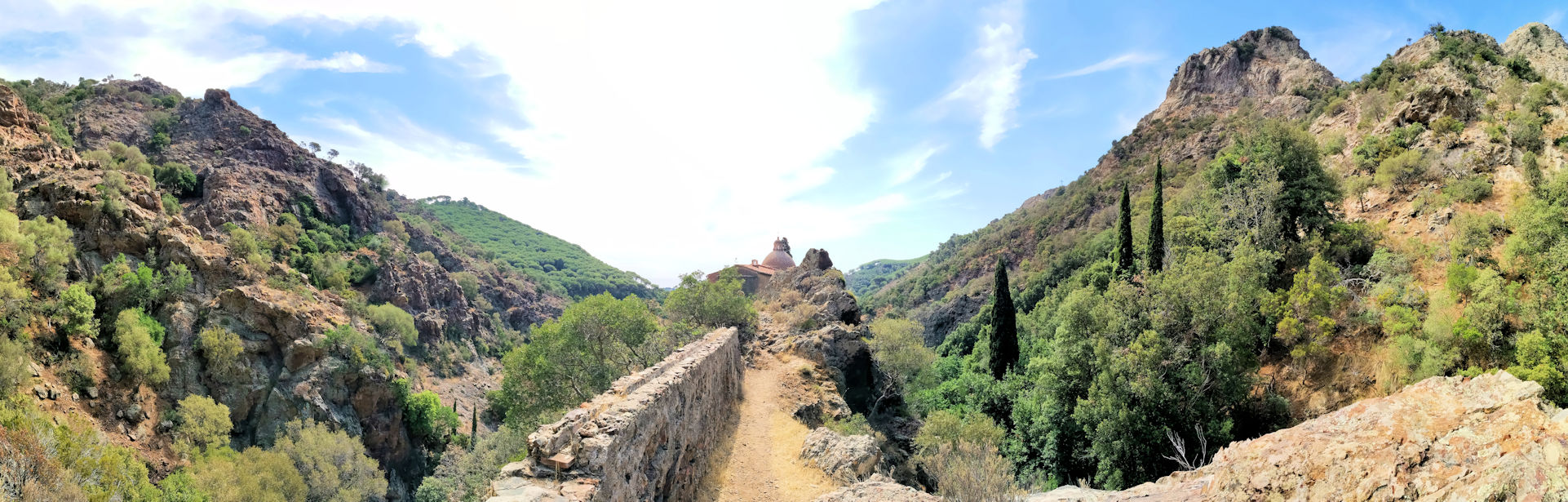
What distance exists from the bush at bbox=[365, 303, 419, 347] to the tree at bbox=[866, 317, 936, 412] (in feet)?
127

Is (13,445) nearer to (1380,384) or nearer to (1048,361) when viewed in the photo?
(1048,361)

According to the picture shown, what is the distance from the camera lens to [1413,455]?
644cm

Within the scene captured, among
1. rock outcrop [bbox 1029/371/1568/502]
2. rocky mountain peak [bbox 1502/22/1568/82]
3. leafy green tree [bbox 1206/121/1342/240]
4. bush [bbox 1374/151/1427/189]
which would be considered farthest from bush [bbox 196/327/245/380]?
rocky mountain peak [bbox 1502/22/1568/82]

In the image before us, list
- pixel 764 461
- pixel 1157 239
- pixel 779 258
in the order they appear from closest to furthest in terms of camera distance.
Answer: pixel 764 461
pixel 1157 239
pixel 779 258

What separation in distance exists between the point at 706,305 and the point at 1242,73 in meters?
75.5

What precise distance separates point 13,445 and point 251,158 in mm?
51457

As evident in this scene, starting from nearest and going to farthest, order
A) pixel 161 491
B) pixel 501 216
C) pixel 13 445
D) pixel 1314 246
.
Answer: pixel 13 445 < pixel 1314 246 < pixel 161 491 < pixel 501 216

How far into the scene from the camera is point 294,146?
60656 mm

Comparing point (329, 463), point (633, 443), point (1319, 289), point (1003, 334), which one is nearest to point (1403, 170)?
point (1319, 289)

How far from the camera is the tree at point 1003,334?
90.9 feet

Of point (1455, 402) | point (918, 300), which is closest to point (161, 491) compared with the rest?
point (1455, 402)

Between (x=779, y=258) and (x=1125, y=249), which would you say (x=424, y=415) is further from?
(x=1125, y=249)

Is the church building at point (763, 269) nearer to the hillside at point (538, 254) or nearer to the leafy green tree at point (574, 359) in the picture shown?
the leafy green tree at point (574, 359)

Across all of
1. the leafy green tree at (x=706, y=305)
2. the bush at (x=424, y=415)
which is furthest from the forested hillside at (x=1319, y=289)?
the bush at (x=424, y=415)
